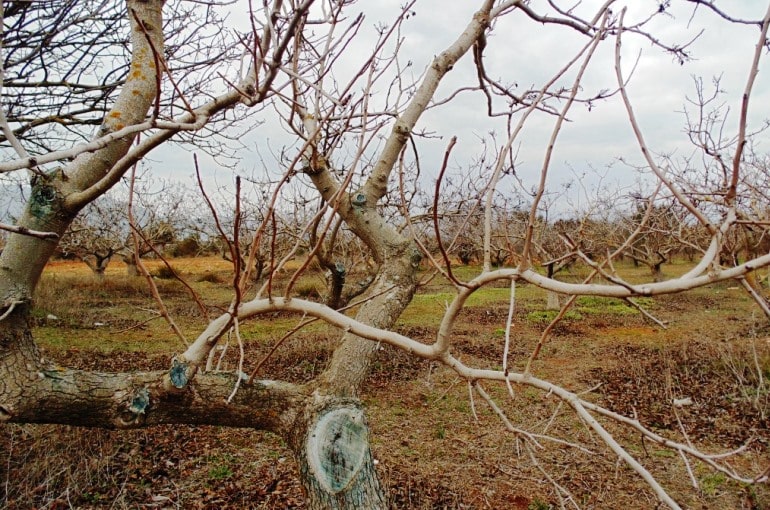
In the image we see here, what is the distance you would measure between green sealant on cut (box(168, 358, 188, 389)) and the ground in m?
0.90

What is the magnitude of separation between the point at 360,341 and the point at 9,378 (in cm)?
128

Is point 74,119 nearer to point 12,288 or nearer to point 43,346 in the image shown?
point 12,288

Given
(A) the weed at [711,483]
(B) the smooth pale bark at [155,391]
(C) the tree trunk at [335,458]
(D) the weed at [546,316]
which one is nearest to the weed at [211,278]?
(D) the weed at [546,316]

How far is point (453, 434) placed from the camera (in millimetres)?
5035

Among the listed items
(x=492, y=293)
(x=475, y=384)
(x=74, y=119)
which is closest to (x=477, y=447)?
(x=475, y=384)

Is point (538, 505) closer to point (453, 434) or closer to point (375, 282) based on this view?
point (453, 434)

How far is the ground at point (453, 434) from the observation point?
3.43 m

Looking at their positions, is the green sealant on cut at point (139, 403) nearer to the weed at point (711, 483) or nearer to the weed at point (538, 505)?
the weed at point (538, 505)

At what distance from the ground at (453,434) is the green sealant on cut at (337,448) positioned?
0.51m

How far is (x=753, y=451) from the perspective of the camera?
454 centimetres

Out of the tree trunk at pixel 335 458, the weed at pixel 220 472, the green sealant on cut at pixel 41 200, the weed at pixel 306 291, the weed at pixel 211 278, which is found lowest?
the weed at pixel 211 278

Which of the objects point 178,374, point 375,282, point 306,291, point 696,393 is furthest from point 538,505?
point 306,291

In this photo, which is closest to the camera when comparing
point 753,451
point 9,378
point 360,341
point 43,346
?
point 9,378

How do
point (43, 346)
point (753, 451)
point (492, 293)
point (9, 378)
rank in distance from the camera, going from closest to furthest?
point (9, 378)
point (753, 451)
point (43, 346)
point (492, 293)
